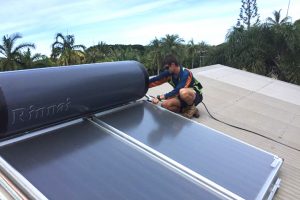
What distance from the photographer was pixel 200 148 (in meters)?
3.56

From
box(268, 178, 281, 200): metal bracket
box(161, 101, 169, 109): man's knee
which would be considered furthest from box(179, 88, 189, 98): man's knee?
box(268, 178, 281, 200): metal bracket

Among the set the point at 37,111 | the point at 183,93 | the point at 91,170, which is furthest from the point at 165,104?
the point at 91,170

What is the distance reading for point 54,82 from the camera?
298cm

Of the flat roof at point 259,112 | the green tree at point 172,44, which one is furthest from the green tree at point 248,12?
the flat roof at point 259,112

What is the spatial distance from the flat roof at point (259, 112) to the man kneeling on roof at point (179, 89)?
0.35m

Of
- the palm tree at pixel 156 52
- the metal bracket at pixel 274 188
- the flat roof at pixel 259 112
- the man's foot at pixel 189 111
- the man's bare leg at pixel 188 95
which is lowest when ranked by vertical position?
the palm tree at pixel 156 52

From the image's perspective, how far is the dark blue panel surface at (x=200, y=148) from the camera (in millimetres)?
3057

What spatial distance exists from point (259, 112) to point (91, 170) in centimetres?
491

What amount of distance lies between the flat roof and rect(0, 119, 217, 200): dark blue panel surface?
1.47 metres

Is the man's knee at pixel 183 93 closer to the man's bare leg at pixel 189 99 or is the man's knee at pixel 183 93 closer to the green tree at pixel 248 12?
the man's bare leg at pixel 189 99

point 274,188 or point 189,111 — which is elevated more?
point 189,111

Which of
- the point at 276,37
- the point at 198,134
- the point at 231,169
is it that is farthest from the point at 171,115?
the point at 276,37

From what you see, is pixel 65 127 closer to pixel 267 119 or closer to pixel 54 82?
pixel 54 82

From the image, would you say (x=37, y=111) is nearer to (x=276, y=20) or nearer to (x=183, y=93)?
(x=183, y=93)
